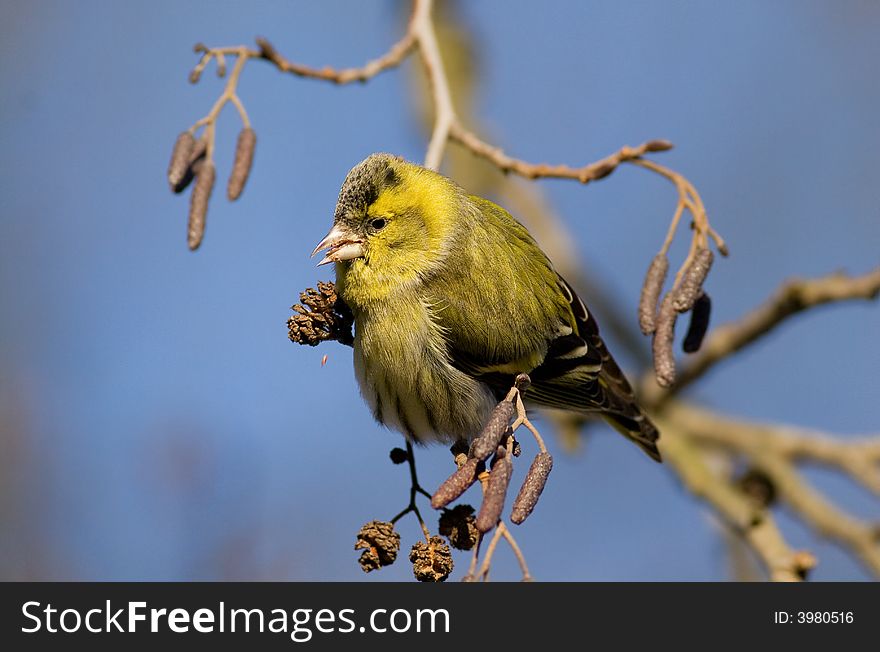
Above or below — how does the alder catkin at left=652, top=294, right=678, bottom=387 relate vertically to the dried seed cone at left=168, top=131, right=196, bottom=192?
below

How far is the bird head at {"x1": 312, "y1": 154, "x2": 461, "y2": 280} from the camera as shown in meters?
2.24

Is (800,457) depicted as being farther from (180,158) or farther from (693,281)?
(180,158)

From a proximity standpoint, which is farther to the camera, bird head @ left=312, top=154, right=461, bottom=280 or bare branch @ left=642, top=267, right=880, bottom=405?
bare branch @ left=642, top=267, right=880, bottom=405

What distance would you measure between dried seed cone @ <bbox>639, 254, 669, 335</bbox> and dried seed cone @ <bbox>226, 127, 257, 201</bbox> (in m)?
0.95

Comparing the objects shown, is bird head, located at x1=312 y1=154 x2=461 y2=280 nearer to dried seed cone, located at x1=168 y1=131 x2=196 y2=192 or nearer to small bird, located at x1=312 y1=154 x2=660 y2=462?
small bird, located at x1=312 y1=154 x2=660 y2=462

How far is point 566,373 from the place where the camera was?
8.29 feet

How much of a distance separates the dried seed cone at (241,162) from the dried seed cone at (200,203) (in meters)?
0.05

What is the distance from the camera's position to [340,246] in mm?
2221

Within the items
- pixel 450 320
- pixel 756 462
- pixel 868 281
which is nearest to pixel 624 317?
pixel 756 462

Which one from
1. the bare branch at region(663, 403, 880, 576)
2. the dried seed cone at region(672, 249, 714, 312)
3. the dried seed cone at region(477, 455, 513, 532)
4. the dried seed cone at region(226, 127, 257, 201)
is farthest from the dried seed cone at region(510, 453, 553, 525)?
the bare branch at region(663, 403, 880, 576)

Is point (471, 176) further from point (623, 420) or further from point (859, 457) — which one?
point (859, 457)

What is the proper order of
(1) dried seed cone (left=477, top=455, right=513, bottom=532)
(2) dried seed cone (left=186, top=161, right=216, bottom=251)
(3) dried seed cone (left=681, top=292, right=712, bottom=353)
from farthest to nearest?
1. (3) dried seed cone (left=681, top=292, right=712, bottom=353)
2. (2) dried seed cone (left=186, top=161, right=216, bottom=251)
3. (1) dried seed cone (left=477, top=455, right=513, bottom=532)

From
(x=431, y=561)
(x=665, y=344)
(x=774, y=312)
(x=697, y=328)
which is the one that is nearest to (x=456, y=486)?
(x=431, y=561)
